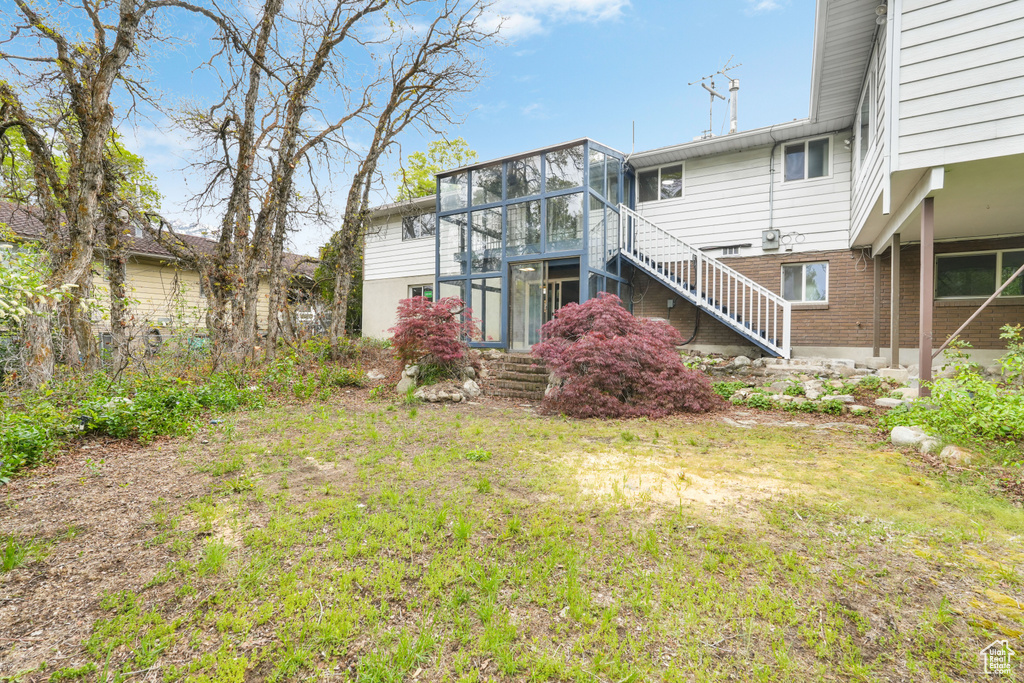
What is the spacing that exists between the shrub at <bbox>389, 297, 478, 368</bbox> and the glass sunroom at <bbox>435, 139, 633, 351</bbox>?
8.22ft

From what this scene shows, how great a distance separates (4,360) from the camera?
17.2 feet

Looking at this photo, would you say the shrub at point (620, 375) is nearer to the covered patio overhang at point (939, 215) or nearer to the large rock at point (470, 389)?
the large rock at point (470, 389)

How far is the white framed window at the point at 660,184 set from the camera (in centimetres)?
1185

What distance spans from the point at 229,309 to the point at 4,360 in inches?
139

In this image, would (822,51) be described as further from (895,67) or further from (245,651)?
(245,651)

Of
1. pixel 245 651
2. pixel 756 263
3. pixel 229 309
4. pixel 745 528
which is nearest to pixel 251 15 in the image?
pixel 229 309

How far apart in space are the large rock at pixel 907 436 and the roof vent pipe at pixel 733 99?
10846 mm

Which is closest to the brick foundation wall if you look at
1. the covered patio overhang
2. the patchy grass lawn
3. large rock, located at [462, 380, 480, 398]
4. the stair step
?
the covered patio overhang

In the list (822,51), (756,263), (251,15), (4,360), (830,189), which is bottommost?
(4,360)

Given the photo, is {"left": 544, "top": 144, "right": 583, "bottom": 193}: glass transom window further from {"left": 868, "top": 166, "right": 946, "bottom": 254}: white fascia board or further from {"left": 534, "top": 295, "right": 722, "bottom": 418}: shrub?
{"left": 868, "top": 166, "right": 946, "bottom": 254}: white fascia board

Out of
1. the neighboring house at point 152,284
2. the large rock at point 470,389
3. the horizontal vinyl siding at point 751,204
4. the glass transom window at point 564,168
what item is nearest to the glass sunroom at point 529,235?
the glass transom window at point 564,168

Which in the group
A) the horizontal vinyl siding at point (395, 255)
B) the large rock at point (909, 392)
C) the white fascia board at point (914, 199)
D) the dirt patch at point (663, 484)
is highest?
the horizontal vinyl siding at point (395, 255)

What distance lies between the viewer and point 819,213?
1023cm

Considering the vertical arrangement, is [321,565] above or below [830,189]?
below
